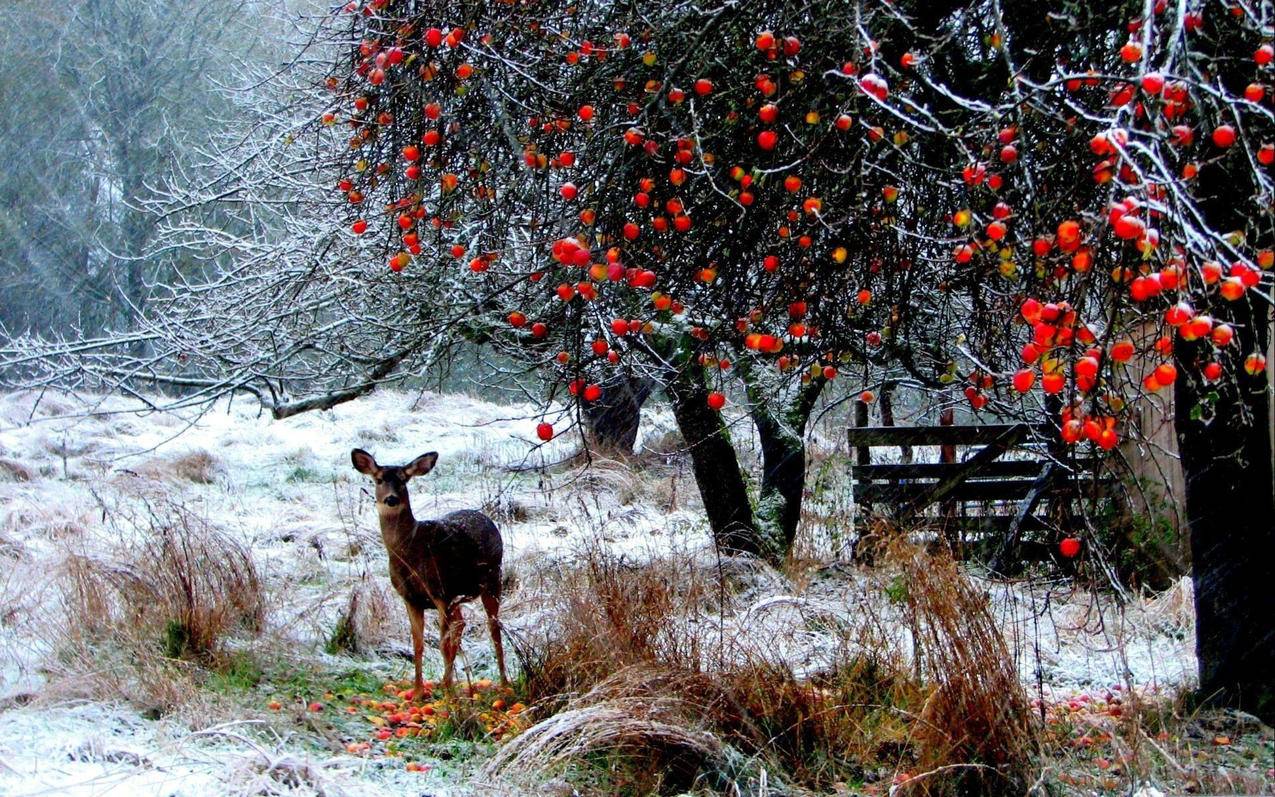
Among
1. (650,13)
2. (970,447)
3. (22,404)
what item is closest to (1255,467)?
(650,13)

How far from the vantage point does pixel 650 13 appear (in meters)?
4.11

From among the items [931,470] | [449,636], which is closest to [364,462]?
[449,636]

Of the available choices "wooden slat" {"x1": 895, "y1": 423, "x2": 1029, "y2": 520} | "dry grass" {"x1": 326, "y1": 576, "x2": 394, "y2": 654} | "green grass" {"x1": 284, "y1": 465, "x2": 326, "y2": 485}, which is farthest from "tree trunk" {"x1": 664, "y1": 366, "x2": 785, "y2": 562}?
"green grass" {"x1": 284, "y1": 465, "x2": 326, "y2": 485}

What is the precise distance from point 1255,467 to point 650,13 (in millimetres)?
2690

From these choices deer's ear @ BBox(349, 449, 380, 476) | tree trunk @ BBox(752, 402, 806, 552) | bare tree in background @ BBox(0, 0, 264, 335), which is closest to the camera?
deer's ear @ BBox(349, 449, 380, 476)

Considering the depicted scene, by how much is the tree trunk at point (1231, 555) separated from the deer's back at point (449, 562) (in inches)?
107

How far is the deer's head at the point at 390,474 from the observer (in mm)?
4500

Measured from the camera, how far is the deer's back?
15.0ft

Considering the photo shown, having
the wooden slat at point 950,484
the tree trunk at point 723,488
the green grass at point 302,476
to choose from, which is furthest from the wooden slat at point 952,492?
the green grass at point 302,476

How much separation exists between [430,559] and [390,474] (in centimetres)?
38

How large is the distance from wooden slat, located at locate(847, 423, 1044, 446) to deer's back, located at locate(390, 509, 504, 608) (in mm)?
3898

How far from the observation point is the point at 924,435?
8039 millimetres

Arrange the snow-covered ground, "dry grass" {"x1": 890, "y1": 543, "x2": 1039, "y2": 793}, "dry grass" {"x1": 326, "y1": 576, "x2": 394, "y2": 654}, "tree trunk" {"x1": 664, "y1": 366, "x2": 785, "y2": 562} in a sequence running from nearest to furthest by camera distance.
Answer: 1. "dry grass" {"x1": 890, "y1": 543, "x2": 1039, "y2": 793}
2. the snow-covered ground
3. "dry grass" {"x1": 326, "y1": 576, "x2": 394, "y2": 654}
4. "tree trunk" {"x1": 664, "y1": 366, "x2": 785, "y2": 562}

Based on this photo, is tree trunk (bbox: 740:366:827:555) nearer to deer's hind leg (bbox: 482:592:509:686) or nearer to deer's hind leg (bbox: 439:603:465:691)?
deer's hind leg (bbox: 482:592:509:686)
